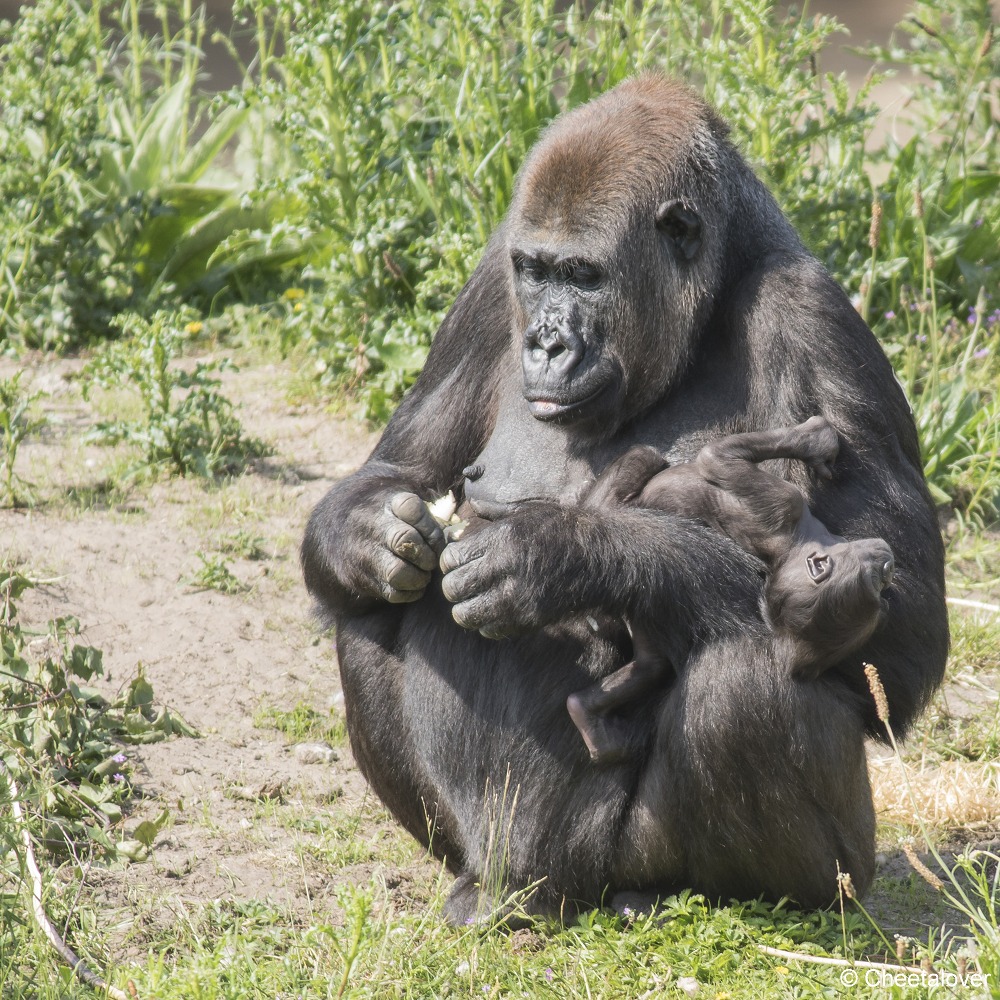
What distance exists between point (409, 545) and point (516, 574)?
371 mm

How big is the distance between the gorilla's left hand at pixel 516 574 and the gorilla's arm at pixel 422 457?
0.23 metres

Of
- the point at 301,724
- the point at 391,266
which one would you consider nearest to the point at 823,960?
the point at 301,724

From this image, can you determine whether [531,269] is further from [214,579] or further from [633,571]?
[214,579]

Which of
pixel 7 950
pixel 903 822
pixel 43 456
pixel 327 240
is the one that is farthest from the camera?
pixel 327 240

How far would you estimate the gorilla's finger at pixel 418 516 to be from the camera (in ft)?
12.7

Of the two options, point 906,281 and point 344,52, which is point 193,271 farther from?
point 906,281

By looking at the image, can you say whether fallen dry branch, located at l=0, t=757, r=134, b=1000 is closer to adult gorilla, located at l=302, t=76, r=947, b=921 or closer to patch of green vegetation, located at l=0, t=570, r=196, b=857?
patch of green vegetation, located at l=0, t=570, r=196, b=857

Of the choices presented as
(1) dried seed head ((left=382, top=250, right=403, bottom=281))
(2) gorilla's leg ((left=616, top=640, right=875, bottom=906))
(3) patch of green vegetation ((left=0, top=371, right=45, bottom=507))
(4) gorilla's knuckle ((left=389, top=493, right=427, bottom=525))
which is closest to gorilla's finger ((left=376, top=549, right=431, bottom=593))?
→ (4) gorilla's knuckle ((left=389, top=493, right=427, bottom=525))

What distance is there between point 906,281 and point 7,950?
19.8ft

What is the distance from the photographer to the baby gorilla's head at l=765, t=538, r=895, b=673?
344 cm

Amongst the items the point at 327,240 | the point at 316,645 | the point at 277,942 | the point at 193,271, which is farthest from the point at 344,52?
the point at 277,942

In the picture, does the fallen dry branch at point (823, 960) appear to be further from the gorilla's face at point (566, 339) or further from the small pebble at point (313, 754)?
the small pebble at point (313, 754)

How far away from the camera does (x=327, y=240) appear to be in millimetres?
8492

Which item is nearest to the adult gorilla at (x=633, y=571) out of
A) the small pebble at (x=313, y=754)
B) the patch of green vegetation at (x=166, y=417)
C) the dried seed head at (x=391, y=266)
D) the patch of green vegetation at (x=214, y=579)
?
the small pebble at (x=313, y=754)
